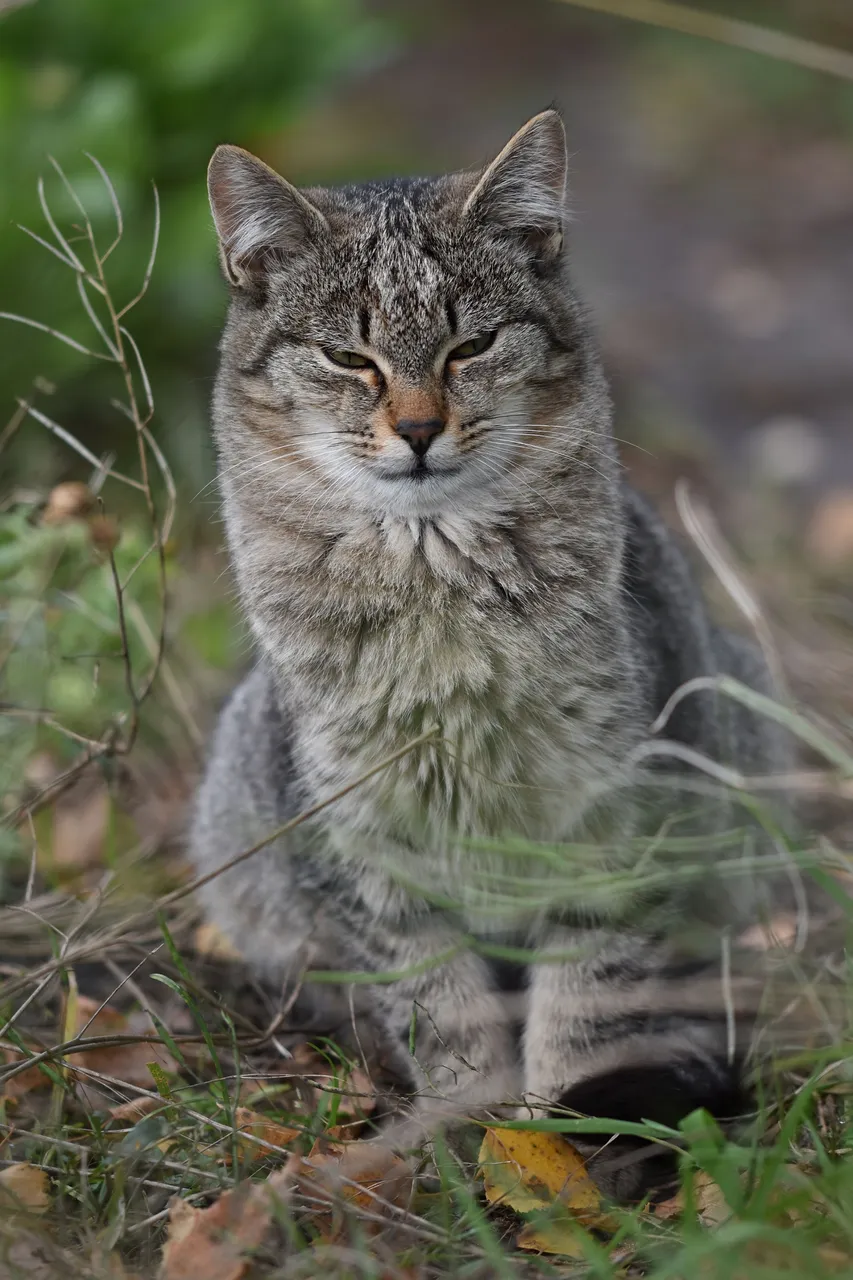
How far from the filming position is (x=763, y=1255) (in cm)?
203

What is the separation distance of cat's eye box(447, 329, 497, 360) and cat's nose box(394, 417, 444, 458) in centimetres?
19

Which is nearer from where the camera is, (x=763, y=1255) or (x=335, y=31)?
(x=763, y=1255)

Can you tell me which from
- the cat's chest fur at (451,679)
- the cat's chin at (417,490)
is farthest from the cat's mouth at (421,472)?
the cat's chest fur at (451,679)

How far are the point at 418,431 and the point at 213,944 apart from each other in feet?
5.39

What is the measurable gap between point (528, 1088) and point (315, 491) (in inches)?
55.3

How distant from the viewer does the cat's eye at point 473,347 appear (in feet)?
9.34

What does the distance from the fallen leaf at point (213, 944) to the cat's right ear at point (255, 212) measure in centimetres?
174

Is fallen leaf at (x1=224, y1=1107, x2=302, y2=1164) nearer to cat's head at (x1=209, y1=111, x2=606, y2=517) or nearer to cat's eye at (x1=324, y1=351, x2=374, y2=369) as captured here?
cat's head at (x1=209, y1=111, x2=606, y2=517)

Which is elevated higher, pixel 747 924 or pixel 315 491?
pixel 315 491

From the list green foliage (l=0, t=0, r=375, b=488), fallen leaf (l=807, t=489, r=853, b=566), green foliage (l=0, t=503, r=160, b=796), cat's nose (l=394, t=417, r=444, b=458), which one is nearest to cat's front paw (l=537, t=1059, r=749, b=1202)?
cat's nose (l=394, t=417, r=444, b=458)

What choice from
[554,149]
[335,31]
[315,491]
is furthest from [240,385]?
[335,31]

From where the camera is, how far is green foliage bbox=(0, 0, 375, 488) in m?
5.58

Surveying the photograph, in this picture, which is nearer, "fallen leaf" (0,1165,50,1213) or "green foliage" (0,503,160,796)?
"fallen leaf" (0,1165,50,1213)

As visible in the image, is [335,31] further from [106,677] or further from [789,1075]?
[789,1075]
